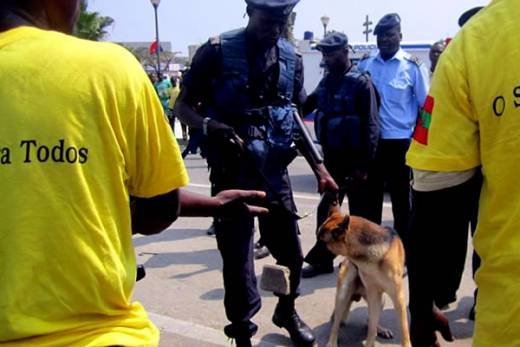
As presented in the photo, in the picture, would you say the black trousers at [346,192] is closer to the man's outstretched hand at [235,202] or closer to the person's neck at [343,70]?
the person's neck at [343,70]

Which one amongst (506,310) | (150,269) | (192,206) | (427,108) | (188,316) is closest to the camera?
(506,310)

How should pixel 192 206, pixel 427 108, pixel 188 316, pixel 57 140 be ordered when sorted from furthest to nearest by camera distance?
pixel 188 316 → pixel 192 206 → pixel 427 108 → pixel 57 140

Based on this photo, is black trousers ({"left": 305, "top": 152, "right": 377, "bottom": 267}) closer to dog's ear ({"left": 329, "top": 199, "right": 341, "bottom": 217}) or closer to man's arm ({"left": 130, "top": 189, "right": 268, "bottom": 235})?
dog's ear ({"left": 329, "top": 199, "right": 341, "bottom": 217})

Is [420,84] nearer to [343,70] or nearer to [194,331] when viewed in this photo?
[343,70]

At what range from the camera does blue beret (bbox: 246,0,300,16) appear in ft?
10.6

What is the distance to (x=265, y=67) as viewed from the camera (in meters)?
3.46

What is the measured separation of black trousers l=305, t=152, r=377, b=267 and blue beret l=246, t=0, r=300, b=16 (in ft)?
6.74

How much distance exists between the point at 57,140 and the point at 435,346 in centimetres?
119

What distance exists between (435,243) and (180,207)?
2.23 ft

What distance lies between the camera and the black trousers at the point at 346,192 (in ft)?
16.9

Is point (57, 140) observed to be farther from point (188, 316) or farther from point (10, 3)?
point (188, 316)

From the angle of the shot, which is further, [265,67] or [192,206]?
[265,67]

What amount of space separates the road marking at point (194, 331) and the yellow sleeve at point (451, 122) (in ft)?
9.02

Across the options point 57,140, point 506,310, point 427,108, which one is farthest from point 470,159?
point 57,140
